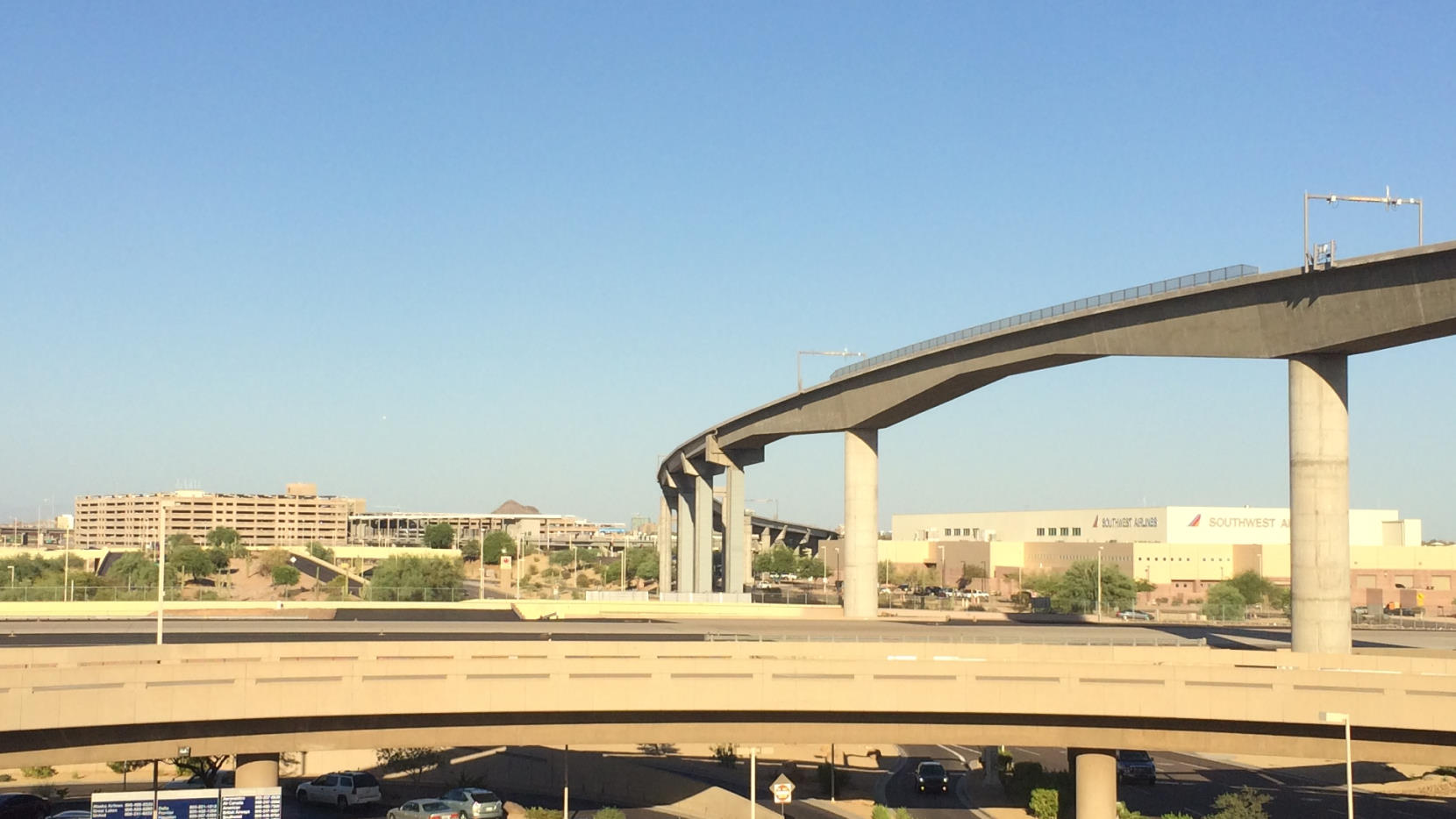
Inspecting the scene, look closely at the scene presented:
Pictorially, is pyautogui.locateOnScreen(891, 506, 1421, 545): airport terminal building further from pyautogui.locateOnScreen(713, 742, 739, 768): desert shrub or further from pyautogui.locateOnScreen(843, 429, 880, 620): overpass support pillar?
pyautogui.locateOnScreen(713, 742, 739, 768): desert shrub

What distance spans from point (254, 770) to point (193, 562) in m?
119

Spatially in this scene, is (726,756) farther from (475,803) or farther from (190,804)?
(190,804)

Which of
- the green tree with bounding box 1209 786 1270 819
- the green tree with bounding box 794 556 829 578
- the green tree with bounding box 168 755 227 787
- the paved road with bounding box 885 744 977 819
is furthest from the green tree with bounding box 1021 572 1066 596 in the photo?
the green tree with bounding box 168 755 227 787

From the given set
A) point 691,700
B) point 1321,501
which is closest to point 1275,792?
point 1321,501

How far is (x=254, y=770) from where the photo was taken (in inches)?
1252

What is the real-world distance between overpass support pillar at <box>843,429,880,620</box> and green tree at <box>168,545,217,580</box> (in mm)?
95019

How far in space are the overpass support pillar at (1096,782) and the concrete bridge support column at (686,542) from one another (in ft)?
188

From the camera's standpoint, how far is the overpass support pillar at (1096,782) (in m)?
33.9

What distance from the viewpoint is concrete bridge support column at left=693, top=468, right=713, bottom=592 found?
89.1m

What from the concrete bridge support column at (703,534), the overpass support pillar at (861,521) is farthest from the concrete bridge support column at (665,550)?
the overpass support pillar at (861,521)

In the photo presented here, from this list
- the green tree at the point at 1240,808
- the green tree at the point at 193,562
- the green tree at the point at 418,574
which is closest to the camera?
the green tree at the point at 1240,808

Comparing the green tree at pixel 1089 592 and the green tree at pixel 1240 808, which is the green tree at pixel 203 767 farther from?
the green tree at pixel 1089 592

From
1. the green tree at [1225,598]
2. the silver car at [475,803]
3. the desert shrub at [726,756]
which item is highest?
the green tree at [1225,598]

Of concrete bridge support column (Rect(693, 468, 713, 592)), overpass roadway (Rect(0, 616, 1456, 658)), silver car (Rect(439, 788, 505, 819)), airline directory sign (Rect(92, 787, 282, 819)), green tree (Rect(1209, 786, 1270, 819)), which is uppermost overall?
concrete bridge support column (Rect(693, 468, 713, 592))
